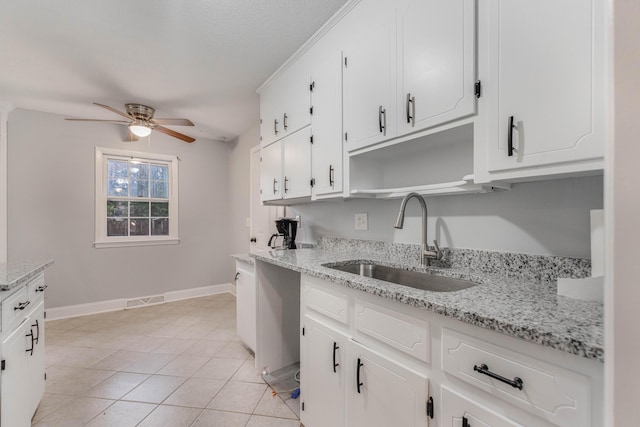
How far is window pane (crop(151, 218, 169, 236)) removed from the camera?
12.9ft

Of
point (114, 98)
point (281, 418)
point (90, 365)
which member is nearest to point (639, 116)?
point (281, 418)

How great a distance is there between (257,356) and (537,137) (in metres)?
2.13

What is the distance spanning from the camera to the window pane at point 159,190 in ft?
12.9

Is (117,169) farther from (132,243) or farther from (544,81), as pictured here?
(544,81)

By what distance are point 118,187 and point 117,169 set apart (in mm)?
238

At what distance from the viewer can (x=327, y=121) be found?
1.89 metres

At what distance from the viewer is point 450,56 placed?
117 centimetres

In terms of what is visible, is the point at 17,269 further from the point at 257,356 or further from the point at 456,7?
the point at 456,7

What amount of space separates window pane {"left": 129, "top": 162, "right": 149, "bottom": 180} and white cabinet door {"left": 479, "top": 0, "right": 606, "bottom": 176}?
4152mm

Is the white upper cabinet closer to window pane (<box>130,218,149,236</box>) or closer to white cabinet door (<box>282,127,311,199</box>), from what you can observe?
white cabinet door (<box>282,127,311,199</box>)

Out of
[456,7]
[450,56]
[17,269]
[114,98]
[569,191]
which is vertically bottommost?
[17,269]

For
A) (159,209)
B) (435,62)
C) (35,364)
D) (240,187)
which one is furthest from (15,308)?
(240,187)

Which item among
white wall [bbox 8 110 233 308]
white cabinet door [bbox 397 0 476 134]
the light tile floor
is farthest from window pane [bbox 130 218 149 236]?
white cabinet door [bbox 397 0 476 134]

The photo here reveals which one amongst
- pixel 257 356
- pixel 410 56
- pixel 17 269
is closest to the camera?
pixel 410 56
